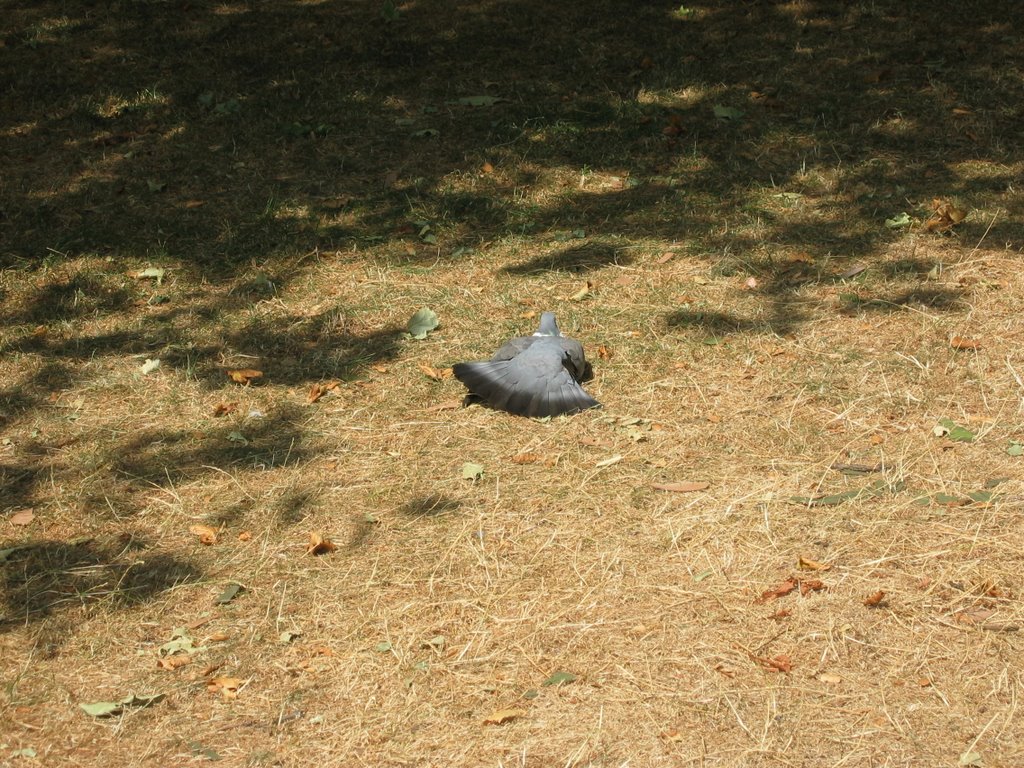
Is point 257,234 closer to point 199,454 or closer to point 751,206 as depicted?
point 199,454

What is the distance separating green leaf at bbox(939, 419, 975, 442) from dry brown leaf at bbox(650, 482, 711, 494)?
1107 mm

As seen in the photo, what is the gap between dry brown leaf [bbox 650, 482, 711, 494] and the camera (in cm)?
462

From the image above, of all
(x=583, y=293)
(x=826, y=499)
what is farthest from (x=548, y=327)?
(x=826, y=499)

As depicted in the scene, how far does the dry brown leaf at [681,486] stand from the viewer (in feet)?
15.1

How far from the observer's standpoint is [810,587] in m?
4.02

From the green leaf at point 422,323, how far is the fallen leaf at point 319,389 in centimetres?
62

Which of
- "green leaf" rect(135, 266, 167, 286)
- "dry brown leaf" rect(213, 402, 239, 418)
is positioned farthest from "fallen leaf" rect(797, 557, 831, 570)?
"green leaf" rect(135, 266, 167, 286)

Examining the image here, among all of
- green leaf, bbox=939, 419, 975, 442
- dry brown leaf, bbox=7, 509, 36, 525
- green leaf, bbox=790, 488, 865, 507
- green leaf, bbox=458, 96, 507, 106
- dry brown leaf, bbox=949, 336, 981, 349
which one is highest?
green leaf, bbox=458, 96, 507, 106

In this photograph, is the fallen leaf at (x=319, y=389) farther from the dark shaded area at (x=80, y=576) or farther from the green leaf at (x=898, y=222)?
the green leaf at (x=898, y=222)

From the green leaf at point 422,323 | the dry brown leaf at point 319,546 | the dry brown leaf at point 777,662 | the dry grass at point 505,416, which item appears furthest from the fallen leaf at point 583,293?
the dry brown leaf at point 777,662

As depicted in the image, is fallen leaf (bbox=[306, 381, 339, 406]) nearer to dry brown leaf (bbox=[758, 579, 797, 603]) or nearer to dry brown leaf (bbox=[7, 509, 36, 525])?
dry brown leaf (bbox=[7, 509, 36, 525])

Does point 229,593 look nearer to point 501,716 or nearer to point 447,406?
point 501,716

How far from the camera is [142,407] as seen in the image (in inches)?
218

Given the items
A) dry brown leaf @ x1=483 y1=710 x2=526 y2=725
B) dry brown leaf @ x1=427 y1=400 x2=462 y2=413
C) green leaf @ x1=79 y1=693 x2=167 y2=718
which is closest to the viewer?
dry brown leaf @ x1=483 y1=710 x2=526 y2=725
